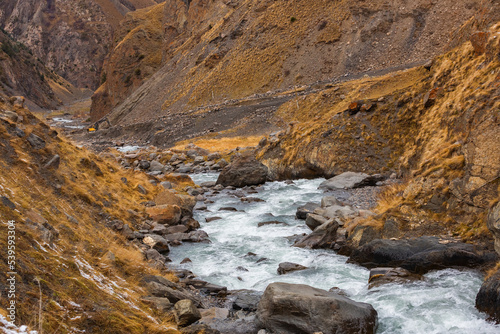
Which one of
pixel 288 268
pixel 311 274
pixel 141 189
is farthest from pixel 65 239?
pixel 141 189

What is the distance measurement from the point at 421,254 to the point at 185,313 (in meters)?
5.58

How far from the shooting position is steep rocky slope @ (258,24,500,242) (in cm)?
1038

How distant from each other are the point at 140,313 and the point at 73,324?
1.60m

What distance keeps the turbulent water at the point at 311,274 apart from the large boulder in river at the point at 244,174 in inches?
198

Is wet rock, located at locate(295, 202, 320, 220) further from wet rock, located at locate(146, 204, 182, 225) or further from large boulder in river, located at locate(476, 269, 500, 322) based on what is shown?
large boulder in river, located at locate(476, 269, 500, 322)

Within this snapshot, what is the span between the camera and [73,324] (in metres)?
5.50

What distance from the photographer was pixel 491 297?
7211mm

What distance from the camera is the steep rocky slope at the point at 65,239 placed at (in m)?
5.71

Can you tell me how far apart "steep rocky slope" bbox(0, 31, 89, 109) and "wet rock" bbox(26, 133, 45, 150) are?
4385 inches

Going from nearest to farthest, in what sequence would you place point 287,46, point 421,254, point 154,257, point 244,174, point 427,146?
point 421,254 < point 154,257 < point 427,146 < point 244,174 < point 287,46

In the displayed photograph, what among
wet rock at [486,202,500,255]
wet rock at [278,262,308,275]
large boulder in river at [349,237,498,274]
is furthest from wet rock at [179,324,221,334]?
wet rock at [486,202,500,255]

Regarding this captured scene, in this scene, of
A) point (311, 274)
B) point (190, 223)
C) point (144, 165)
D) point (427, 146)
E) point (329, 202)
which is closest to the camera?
point (311, 274)

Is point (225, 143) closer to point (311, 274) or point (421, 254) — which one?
point (311, 274)

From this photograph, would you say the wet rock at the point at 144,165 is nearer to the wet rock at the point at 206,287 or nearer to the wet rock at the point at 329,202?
the wet rock at the point at 329,202
